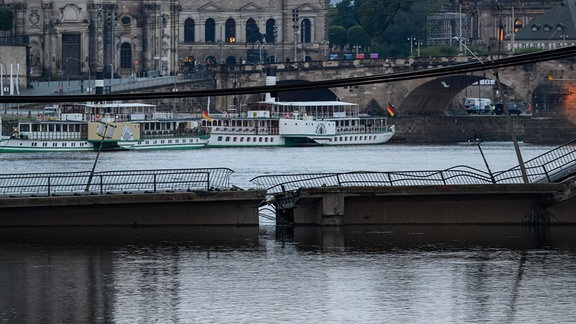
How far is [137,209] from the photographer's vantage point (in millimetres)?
54625

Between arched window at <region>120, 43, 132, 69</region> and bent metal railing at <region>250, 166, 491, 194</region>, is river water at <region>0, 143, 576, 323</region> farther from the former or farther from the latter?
arched window at <region>120, 43, 132, 69</region>

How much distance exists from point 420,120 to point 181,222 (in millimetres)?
116134

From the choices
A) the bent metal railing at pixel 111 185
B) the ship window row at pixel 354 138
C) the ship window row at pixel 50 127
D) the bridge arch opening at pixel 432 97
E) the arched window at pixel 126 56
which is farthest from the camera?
the arched window at pixel 126 56

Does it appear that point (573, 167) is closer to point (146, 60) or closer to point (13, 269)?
point (13, 269)

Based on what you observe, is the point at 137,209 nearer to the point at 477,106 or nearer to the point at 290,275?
the point at 290,275

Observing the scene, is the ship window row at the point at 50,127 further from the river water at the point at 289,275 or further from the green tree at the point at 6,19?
the river water at the point at 289,275

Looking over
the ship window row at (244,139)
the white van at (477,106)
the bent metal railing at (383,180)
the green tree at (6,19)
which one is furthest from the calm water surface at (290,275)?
the white van at (477,106)

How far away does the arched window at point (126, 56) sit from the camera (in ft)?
611

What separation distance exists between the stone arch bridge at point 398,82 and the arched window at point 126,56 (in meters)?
13.3

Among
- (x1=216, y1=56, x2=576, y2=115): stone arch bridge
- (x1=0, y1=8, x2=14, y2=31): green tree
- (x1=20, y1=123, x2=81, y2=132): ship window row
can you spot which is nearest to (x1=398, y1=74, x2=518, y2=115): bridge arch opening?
(x1=216, y1=56, x2=576, y2=115): stone arch bridge

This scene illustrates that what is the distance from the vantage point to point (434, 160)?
115 metres

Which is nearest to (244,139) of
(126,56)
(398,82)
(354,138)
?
(354,138)

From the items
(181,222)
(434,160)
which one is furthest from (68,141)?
(181,222)

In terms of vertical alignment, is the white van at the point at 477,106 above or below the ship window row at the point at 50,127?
above
